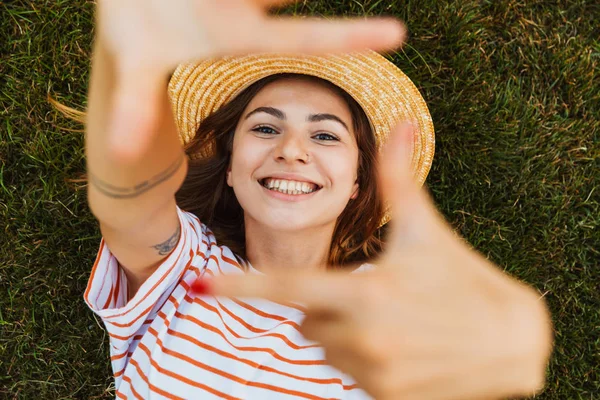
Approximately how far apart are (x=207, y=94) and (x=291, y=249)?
2.50 ft

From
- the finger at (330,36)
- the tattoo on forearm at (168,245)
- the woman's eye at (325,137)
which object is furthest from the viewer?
the woman's eye at (325,137)

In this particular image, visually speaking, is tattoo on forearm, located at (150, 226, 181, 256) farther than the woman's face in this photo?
No

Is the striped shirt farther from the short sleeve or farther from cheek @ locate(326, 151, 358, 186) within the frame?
cheek @ locate(326, 151, 358, 186)

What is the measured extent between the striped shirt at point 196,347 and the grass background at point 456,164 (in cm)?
100

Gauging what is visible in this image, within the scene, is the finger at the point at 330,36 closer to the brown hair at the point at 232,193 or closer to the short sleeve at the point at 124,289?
the short sleeve at the point at 124,289

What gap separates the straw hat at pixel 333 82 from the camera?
2064mm

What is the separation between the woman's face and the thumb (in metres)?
0.92

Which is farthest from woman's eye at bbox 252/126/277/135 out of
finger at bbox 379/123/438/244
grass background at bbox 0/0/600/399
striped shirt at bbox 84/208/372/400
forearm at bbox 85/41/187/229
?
grass background at bbox 0/0/600/399

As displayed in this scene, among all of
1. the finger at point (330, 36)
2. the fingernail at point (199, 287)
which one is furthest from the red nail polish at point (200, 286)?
the finger at point (330, 36)

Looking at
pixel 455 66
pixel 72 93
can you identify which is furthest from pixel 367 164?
pixel 72 93

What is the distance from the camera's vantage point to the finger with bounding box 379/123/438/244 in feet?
4.09

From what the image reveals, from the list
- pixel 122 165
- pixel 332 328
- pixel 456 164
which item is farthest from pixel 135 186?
pixel 456 164

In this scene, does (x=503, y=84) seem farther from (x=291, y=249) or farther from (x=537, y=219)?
(x=291, y=249)

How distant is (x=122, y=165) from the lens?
4.38ft
